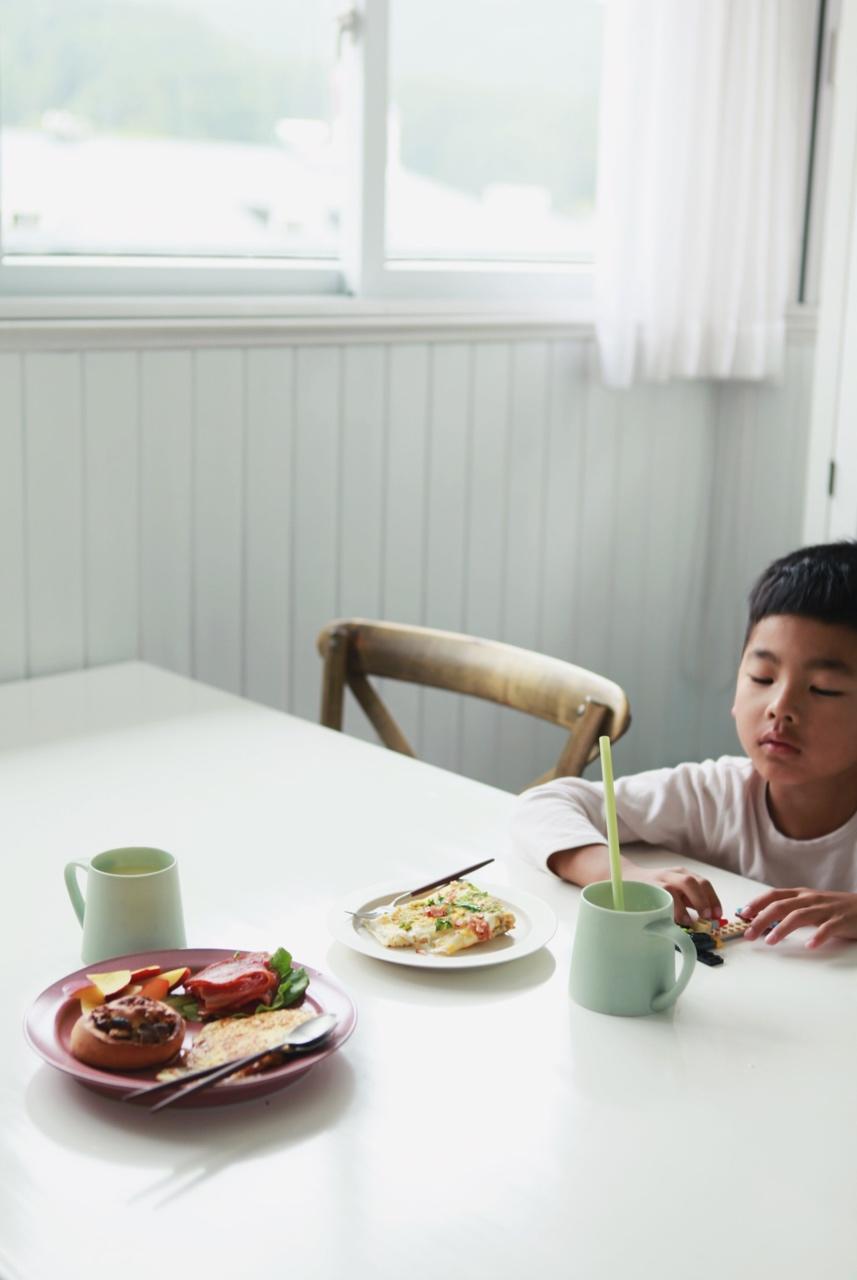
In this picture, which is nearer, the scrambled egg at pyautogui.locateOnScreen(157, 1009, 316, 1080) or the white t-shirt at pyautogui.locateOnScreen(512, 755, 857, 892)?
the scrambled egg at pyautogui.locateOnScreen(157, 1009, 316, 1080)

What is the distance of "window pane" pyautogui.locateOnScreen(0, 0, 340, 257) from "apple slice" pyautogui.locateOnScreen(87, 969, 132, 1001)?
1.34 meters

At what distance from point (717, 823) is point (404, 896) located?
14.5 inches

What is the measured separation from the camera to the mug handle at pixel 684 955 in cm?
106

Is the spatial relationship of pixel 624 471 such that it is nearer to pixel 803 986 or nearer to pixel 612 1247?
pixel 803 986

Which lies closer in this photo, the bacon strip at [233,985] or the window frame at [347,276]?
the bacon strip at [233,985]

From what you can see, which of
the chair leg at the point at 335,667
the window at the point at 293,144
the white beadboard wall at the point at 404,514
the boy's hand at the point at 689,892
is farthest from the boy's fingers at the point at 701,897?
the window at the point at 293,144

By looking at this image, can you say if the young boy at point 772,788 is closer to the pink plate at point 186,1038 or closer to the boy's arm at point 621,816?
the boy's arm at point 621,816

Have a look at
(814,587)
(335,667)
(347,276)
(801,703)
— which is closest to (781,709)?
(801,703)

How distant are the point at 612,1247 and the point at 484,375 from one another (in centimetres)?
192

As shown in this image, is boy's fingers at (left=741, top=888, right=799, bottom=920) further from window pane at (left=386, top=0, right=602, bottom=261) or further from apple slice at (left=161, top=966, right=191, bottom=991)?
window pane at (left=386, top=0, right=602, bottom=261)

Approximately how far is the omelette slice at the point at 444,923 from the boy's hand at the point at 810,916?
0.69ft

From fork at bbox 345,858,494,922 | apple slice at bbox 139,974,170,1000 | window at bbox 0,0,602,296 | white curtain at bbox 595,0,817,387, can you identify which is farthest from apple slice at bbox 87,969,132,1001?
white curtain at bbox 595,0,817,387

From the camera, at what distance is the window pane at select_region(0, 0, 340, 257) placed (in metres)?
2.04

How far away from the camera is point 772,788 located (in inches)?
57.3
